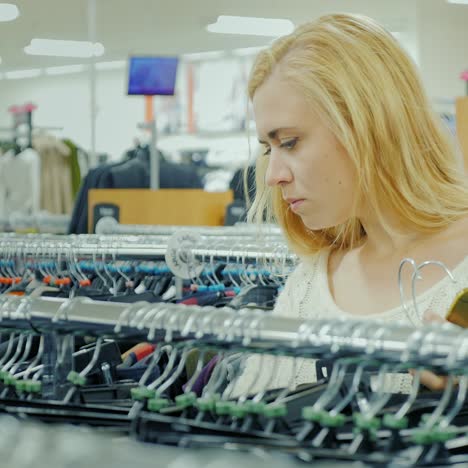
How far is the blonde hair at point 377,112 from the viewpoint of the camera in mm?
1418

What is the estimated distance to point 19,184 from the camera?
680 cm

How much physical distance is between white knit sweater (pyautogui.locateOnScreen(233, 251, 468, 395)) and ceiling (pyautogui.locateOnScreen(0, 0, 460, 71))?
279 inches

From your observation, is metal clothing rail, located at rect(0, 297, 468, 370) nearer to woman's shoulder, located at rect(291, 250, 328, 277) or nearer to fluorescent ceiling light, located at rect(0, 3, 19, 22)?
woman's shoulder, located at rect(291, 250, 328, 277)

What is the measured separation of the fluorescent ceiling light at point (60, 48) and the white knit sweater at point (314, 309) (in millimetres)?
8443

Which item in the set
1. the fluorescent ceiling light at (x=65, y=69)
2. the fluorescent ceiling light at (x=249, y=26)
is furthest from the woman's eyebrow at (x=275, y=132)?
the fluorescent ceiling light at (x=65, y=69)

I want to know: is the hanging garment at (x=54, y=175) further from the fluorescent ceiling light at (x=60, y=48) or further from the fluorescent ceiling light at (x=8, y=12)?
the fluorescent ceiling light at (x=60, y=48)

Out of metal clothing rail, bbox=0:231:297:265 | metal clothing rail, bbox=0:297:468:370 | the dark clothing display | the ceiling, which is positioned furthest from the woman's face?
the ceiling

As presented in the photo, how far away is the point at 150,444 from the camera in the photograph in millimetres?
887

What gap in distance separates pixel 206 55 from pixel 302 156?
28.6 feet

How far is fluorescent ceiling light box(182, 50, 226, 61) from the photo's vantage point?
9812 millimetres

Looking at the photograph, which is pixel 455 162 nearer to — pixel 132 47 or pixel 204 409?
pixel 204 409

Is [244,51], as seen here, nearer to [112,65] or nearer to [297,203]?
[112,65]

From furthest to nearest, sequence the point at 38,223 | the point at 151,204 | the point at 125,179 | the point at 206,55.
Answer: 1. the point at 206,55
2. the point at 38,223
3. the point at 125,179
4. the point at 151,204

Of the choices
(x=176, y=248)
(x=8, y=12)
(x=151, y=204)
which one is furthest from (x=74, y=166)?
(x=176, y=248)
